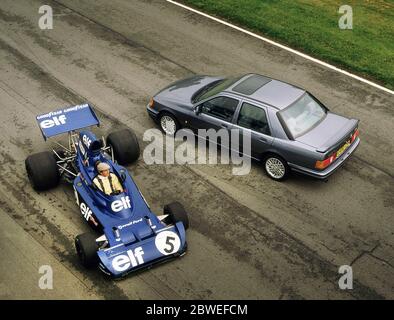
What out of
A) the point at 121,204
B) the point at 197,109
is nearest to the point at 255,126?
the point at 197,109

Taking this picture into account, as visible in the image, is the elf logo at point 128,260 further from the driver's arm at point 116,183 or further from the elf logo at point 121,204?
the driver's arm at point 116,183

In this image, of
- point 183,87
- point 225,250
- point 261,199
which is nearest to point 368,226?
point 261,199

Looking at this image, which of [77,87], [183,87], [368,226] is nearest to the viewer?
[368,226]

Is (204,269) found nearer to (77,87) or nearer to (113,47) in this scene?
(77,87)

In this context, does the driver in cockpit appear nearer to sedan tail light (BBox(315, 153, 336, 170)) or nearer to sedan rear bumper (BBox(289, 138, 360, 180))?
sedan rear bumper (BBox(289, 138, 360, 180))

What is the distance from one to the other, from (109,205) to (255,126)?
12.3 feet

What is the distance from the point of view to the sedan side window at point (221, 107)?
13.0 m

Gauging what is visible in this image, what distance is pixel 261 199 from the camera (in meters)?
12.4

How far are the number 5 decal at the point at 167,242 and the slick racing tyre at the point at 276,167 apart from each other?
318 cm

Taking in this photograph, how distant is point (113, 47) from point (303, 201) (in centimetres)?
858

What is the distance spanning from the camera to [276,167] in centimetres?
1273

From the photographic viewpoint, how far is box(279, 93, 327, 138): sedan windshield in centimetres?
1241

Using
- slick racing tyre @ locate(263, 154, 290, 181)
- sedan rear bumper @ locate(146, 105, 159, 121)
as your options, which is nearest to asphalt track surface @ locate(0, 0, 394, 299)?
slick racing tyre @ locate(263, 154, 290, 181)

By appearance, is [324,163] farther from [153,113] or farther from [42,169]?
[42,169]
